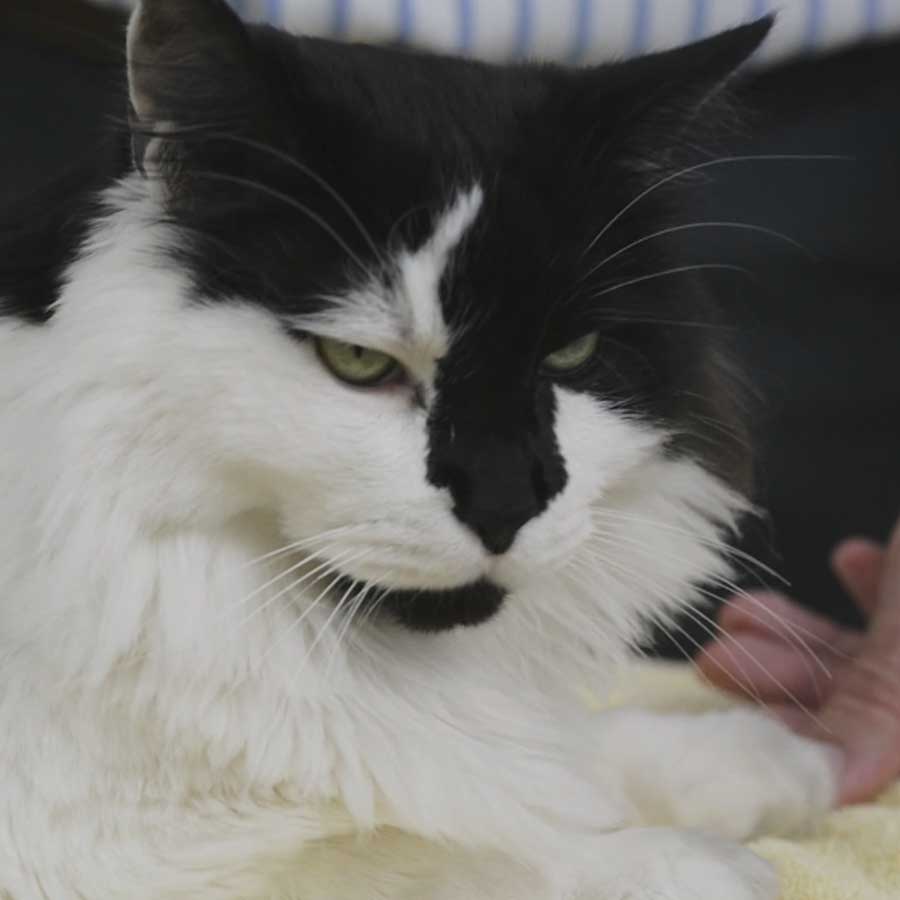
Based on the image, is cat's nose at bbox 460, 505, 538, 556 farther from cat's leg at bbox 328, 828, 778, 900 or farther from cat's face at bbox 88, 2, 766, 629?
cat's leg at bbox 328, 828, 778, 900

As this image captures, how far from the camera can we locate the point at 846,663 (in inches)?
52.9

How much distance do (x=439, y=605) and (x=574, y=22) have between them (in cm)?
105

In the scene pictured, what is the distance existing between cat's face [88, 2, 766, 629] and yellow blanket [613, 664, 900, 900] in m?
0.33

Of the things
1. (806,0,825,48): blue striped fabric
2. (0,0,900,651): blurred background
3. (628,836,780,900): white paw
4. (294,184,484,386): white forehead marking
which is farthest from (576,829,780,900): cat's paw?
(806,0,825,48): blue striped fabric

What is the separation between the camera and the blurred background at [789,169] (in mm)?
1628

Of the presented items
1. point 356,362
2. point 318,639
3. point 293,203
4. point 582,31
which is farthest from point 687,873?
point 582,31

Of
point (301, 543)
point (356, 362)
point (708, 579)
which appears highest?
point (356, 362)

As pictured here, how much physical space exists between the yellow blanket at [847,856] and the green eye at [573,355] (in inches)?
16.5

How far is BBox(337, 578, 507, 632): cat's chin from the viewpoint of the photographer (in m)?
0.85

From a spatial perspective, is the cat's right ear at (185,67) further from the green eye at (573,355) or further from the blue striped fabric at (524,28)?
the blue striped fabric at (524,28)

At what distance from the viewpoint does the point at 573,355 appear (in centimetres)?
88

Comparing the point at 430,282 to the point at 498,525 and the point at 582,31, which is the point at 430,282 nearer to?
the point at 498,525

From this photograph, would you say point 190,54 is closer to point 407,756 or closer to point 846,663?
point 407,756

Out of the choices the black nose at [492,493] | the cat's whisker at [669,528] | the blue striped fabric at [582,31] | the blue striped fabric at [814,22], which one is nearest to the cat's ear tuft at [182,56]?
the black nose at [492,493]
